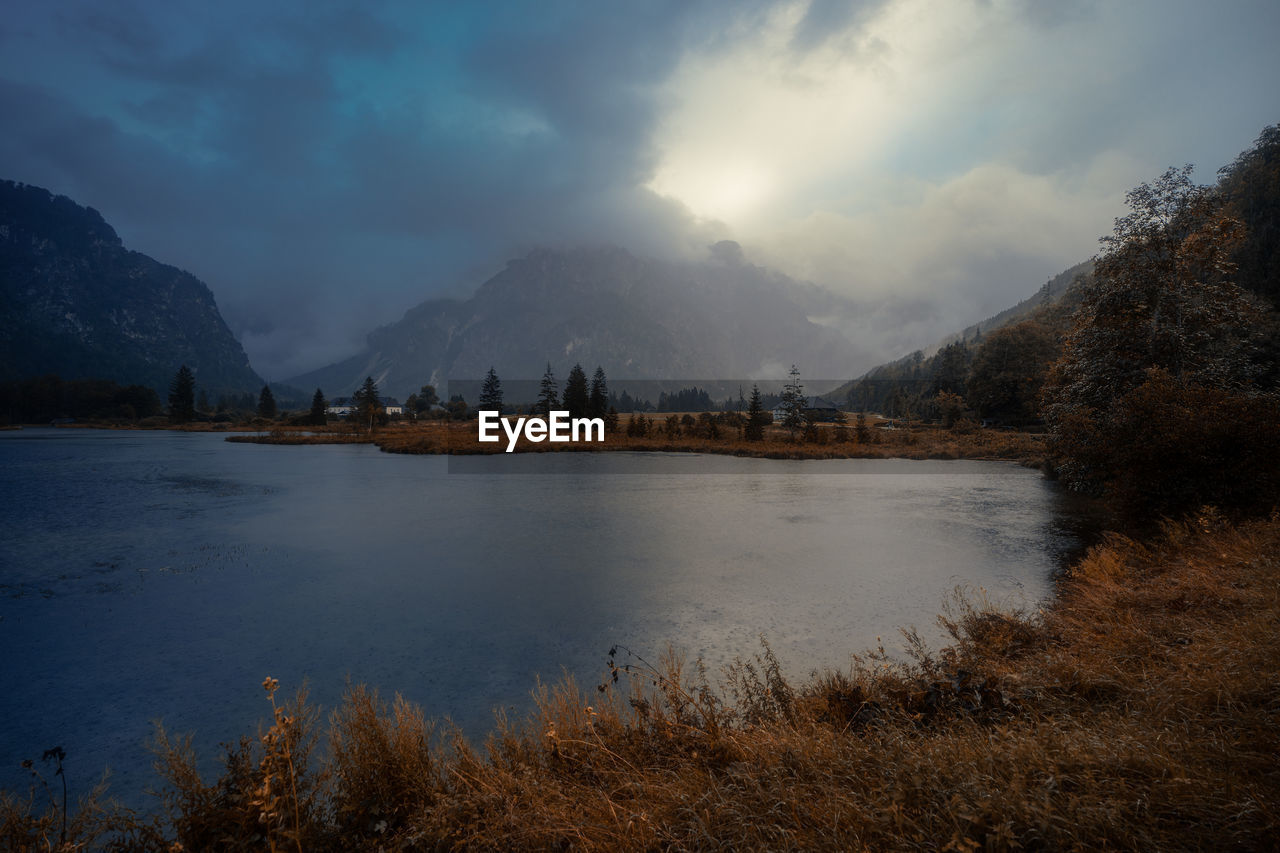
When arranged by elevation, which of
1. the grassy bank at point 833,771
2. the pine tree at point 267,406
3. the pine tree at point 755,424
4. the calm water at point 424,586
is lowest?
the calm water at point 424,586

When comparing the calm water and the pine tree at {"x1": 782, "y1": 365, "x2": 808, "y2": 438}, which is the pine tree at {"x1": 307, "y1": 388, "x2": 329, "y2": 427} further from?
the pine tree at {"x1": 782, "y1": 365, "x2": 808, "y2": 438}

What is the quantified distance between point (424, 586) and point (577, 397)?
5599 cm

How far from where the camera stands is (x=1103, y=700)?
470 centimetres

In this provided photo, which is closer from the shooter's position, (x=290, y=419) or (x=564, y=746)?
(x=564, y=746)

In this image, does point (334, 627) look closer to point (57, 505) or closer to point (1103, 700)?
point (1103, 700)

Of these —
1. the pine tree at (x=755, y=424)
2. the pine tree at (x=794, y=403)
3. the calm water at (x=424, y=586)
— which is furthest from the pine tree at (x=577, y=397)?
the calm water at (x=424, y=586)

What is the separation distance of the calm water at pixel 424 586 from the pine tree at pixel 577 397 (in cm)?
4113

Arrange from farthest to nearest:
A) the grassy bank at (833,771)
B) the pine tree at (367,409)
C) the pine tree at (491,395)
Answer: the pine tree at (367,409)
the pine tree at (491,395)
the grassy bank at (833,771)

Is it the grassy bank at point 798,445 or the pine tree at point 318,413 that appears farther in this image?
the pine tree at point 318,413

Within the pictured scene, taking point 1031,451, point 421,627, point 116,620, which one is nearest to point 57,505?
point 116,620

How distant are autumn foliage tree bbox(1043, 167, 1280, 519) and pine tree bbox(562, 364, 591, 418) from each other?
5019cm

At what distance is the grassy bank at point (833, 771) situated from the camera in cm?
274

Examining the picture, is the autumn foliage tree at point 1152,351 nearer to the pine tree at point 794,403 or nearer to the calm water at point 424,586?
the calm water at point 424,586

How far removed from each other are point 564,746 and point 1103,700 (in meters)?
4.76
